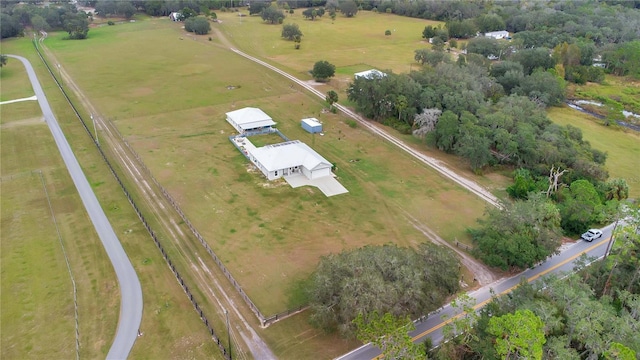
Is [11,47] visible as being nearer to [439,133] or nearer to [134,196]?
[134,196]

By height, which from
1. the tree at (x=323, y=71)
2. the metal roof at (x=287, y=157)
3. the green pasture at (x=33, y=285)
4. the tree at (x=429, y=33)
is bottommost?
the green pasture at (x=33, y=285)

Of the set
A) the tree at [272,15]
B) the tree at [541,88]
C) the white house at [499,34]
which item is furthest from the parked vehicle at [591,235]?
the tree at [272,15]

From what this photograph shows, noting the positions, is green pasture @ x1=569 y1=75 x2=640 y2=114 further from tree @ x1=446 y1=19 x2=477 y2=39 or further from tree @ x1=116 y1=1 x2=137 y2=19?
tree @ x1=116 y1=1 x2=137 y2=19

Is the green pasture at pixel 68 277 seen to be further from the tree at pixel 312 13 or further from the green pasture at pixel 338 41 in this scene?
the tree at pixel 312 13

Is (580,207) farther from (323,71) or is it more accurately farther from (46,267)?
(323,71)

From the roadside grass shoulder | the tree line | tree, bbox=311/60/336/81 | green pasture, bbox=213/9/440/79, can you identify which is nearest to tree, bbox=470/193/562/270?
the tree line

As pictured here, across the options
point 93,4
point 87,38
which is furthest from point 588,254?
point 93,4
